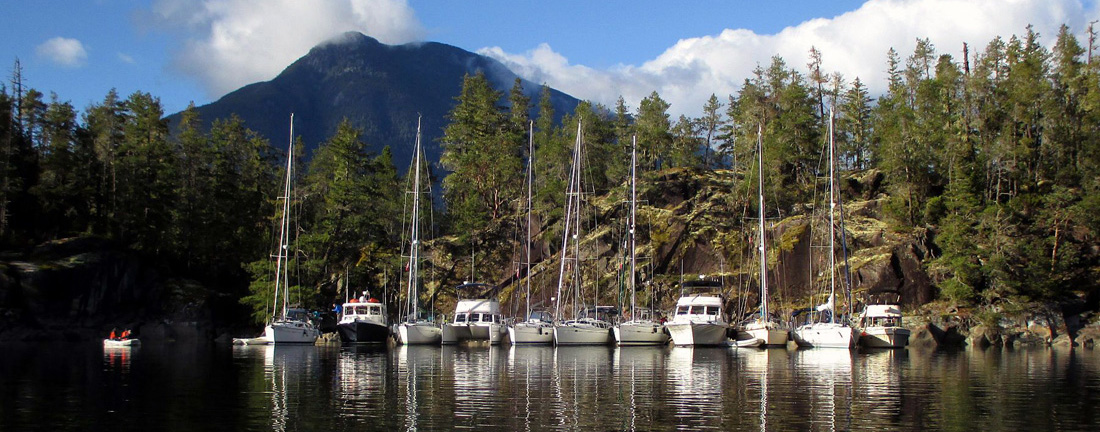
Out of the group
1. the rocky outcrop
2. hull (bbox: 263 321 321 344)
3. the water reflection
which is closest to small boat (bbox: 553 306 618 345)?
hull (bbox: 263 321 321 344)

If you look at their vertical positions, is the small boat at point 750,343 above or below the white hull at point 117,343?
above

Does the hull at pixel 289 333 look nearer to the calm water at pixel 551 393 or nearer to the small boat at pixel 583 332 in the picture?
the calm water at pixel 551 393

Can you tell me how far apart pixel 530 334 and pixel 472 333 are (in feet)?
18.2

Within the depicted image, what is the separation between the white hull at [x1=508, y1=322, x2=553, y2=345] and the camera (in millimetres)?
58281

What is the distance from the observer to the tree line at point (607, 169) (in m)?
64.7

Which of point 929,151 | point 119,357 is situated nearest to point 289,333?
point 119,357

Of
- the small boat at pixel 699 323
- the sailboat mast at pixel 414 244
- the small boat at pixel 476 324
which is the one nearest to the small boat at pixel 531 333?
the small boat at pixel 476 324

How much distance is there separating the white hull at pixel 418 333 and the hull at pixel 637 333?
12.6 meters

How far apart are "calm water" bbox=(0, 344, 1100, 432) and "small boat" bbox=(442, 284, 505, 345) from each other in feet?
43.9

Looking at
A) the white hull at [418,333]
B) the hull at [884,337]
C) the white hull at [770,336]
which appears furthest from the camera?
the white hull at [418,333]

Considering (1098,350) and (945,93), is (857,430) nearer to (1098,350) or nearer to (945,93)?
(1098,350)

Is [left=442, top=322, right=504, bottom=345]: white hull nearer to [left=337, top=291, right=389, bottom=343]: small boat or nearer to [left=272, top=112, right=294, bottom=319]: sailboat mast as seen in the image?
[left=337, top=291, right=389, bottom=343]: small boat

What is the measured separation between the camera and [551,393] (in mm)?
27516

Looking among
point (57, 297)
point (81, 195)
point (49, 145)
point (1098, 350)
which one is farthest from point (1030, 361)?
point (49, 145)
